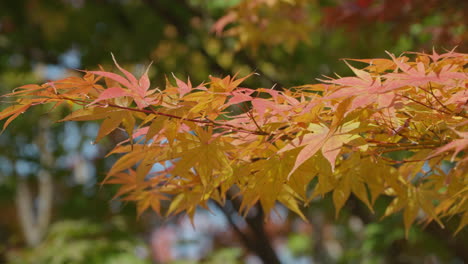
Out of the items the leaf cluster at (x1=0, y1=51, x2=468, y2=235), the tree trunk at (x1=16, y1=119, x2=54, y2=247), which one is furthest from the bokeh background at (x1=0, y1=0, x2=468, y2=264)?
the leaf cluster at (x1=0, y1=51, x2=468, y2=235)

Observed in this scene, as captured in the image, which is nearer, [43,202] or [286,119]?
[286,119]

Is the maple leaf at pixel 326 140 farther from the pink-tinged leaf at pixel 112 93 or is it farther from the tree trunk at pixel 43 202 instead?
the tree trunk at pixel 43 202

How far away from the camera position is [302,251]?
25.6ft

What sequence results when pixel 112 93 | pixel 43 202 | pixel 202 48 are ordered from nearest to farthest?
pixel 112 93 → pixel 202 48 → pixel 43 202

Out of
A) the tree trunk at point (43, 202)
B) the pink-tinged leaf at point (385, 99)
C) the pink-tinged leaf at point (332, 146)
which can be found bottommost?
the tree trunk at point (43, 202)

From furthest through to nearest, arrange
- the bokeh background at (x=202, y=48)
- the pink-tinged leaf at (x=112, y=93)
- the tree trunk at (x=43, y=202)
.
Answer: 1. the tree trunk at (x=43, y=202)
2. the bokeh background at (x=202, y=48)
3. the pink-tinged leaf at (x=112, y=93)

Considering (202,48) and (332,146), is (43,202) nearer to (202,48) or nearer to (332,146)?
(202,48)

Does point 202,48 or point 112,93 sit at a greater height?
point 112,93

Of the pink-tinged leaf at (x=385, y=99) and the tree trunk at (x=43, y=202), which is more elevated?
the pink-tinged leaf at (x=385, y=99)

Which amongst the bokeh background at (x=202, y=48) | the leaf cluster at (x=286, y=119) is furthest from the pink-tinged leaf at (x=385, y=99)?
the bokeh background at (x=202, y=48)

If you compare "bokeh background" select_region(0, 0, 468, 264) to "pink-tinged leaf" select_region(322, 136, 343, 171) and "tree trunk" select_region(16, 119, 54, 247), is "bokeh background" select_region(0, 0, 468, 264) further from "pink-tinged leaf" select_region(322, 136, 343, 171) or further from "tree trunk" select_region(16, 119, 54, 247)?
"pink-tinged leaf" select_region(322, 136, 343, 171)

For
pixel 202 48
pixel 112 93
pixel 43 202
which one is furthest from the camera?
pixel 43 202

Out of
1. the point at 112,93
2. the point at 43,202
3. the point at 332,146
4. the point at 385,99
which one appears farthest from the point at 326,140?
the point at 43,202

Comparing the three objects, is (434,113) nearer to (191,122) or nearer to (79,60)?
(191,122)
